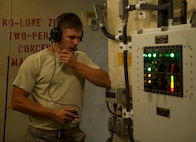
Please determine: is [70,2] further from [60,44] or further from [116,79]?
[116,79]

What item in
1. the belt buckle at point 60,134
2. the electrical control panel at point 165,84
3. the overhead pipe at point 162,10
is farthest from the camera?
the belt buckle at point 60,134

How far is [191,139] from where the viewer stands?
1083 mm

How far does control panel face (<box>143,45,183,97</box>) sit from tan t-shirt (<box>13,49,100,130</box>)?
0.60 meters

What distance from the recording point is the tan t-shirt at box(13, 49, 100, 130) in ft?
5.40

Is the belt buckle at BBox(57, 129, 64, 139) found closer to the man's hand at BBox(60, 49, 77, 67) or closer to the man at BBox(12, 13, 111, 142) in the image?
the man at BBox(12, 13, 111, 142)

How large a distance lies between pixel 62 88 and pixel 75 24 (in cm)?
42

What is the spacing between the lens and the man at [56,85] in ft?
5.34

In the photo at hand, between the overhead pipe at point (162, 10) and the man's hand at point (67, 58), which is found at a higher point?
the overhead pipe at point (162, 10)

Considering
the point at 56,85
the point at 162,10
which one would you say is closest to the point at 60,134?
the point at 56,85

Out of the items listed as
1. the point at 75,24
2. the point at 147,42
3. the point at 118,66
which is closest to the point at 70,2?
the point at 75,24

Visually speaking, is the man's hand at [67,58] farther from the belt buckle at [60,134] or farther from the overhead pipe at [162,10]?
the overhead pipe at [162,10]

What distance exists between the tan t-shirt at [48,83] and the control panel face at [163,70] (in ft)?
1.98

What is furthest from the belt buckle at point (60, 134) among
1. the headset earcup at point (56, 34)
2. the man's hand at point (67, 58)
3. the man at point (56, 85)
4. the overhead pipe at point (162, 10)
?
the overhead pipe at point (162, 10)

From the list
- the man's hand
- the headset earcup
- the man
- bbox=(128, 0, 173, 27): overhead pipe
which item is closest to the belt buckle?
the man
